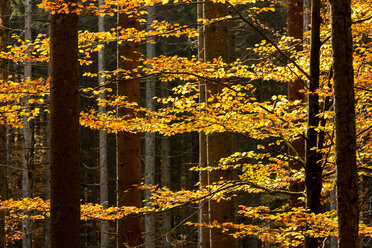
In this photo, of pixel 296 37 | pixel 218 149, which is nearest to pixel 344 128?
pixel 218 149

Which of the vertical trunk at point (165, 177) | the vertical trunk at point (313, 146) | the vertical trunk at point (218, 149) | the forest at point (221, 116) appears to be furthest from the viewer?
the vertical trunk at point (165, 177)

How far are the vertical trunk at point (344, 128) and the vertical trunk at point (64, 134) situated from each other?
293 centimetres

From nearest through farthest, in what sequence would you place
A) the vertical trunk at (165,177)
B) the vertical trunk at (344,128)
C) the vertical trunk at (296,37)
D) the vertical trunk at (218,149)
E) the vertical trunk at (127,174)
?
the vertical trunk at (344,128)
the vertical trunk at (218,149)
the vertical trunk at (127,174)
the vertical trunk at (296,37)
the vertical trunk at (165,177)

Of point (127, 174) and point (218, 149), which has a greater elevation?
point (218, 149)

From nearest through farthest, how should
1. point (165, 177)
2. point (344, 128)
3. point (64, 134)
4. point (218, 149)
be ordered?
point (344, 128)
point (64, 134)
point (218, 149)
point (165, 177)

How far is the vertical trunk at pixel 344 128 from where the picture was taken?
3838 mm

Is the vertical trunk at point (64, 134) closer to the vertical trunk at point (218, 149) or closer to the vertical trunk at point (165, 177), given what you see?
the vertical trunk at point (218, 149)

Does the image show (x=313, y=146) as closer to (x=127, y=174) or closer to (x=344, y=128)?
(x=344, y=128)

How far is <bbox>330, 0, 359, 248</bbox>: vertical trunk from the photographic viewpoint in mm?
3838

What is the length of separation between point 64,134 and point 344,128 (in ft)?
10.1

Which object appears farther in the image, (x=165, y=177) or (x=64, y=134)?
(x=165, y=177)

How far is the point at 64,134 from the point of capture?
486 cm

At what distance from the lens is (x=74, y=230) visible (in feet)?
15.9

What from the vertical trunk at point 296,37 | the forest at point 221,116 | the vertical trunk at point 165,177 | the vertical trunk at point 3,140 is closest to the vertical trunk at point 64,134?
the forest at point 221,116
